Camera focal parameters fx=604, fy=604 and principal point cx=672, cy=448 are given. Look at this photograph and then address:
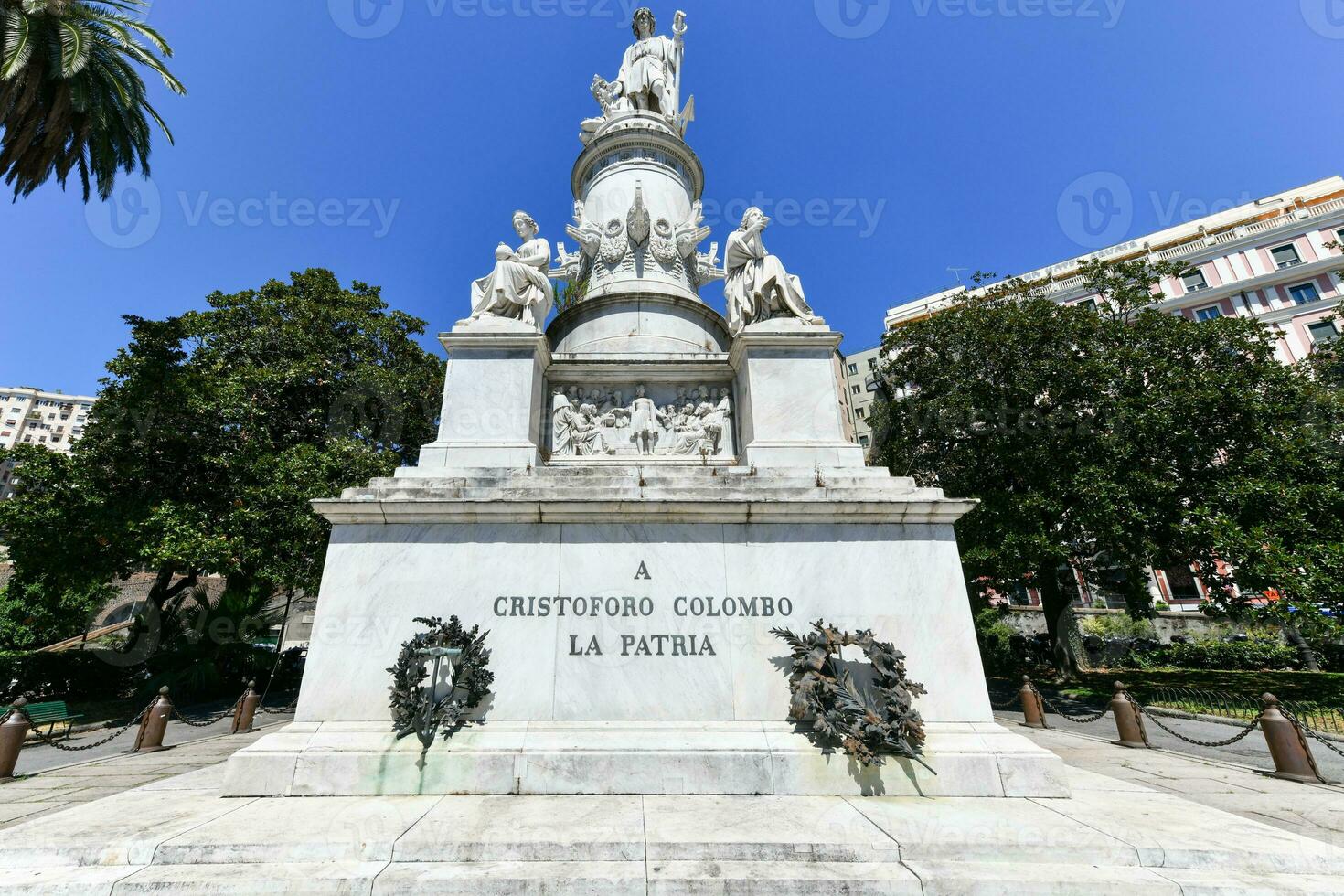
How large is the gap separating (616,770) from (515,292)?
22.7ft

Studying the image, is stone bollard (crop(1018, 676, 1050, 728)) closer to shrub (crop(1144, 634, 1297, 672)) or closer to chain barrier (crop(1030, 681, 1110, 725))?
chain barrier (crop(1030, 681, 1110, 725))

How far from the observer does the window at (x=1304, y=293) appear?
4406 cm

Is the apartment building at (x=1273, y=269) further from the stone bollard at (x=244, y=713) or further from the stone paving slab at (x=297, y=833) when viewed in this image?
the stone paving slab at (x=297, y=833)

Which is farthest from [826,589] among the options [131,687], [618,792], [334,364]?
[131,687]

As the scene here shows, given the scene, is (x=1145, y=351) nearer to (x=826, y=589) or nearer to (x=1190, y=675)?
(x=1190, y=675)

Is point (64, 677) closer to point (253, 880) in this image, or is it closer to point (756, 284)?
point (253, 880)

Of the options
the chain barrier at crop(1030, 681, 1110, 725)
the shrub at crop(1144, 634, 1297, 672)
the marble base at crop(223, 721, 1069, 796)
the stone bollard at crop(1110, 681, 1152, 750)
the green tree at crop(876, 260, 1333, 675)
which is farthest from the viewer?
the shrub at crop(1144, 634, 1297, 672)

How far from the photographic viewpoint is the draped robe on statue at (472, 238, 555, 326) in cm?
938

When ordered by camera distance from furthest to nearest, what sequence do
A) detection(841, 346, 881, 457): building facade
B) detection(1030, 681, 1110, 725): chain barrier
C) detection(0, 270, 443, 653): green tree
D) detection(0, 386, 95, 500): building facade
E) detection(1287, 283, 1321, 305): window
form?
detection(0, 386, 95, 500): building facade → detection(841, 346, 881, 457): building facade → detection(1287, 283, 1321, 305): window → detection(0, 270, 443, 653): green tree → detection(1030, 681, 1110, 725): chain barrier

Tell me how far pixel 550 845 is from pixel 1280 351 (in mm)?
61081

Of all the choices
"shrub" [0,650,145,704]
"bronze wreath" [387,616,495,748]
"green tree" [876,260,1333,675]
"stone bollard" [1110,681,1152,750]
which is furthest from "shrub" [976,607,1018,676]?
"shrub" [0,650,145,704]

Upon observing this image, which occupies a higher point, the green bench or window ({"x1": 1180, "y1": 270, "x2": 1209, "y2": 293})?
window ({"x1": 1180, "y1": 270, "x2": 1209, "y2": 293})

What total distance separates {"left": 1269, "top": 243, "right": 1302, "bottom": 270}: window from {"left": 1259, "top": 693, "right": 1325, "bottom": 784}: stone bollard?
54.9 meters

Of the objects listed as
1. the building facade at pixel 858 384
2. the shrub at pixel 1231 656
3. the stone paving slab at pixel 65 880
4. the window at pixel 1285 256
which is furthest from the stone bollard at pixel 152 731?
the window at pixel 1285 256
